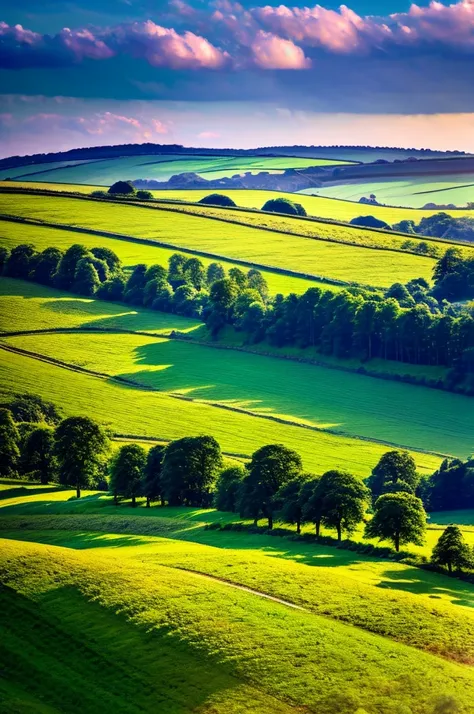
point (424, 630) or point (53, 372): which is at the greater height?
point (53, 372)

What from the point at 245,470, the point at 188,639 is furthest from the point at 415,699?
the point at 245,470

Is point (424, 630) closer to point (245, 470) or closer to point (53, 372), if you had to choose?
point (245, 470)

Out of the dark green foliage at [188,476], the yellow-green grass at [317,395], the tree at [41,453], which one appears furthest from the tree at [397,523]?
the tree at [41,453]

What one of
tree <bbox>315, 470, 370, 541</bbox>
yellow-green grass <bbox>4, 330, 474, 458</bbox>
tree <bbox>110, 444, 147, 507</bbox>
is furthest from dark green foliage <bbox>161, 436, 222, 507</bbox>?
yellow-green grass <bbox>4, 330, 474, 458</bbox>

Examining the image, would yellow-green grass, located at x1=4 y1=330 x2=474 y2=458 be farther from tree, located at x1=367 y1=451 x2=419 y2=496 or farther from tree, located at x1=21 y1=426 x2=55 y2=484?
tree, located at x1=21 y1=426 x2=55 y2=484

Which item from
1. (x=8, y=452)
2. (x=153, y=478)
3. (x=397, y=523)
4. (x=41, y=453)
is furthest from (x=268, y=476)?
(x=8, y=452)

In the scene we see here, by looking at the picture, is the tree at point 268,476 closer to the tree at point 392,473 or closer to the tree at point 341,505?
the tree at point 341,505
